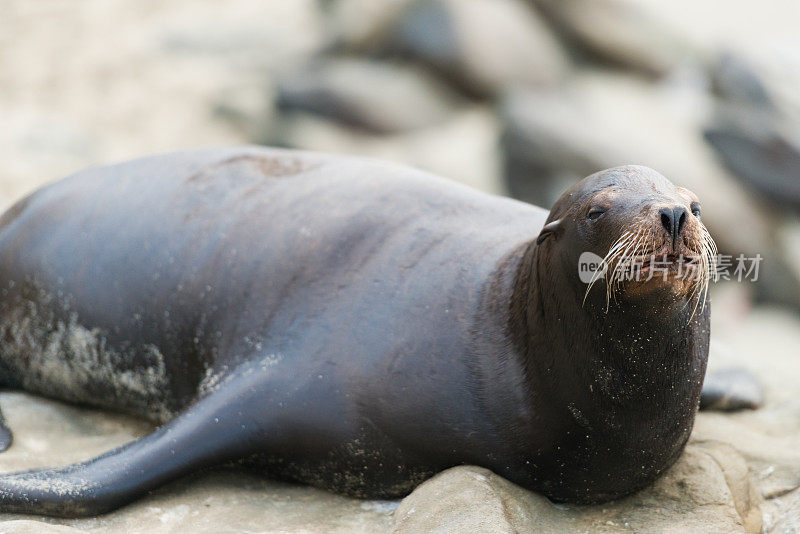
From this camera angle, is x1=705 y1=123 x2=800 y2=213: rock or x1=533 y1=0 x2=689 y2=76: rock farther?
x1=533 y1=0 x2=689 y2=76: rock

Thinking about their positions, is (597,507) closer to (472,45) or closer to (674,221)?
(674,221)

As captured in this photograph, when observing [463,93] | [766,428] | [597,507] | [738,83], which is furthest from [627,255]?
[463,93]

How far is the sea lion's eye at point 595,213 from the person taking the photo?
10.00 ft

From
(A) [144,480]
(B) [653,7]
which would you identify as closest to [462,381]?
(A) [144,480]

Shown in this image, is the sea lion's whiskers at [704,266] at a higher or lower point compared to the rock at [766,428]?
higher

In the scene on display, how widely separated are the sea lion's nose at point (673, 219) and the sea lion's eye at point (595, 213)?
233 millimetres

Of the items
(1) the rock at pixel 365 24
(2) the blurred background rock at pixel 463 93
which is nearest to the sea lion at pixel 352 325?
(2) the blurred background rock at pixel 463 93

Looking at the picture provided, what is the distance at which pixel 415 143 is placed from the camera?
11531 mm

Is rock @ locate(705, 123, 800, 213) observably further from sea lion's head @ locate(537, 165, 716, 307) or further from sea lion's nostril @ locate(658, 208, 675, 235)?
sea lion's nostril @ locate(658, 208, 675, 235)

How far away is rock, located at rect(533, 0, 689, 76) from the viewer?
13.5m

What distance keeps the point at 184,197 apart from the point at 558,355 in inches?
73.8

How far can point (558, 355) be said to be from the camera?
3.28 metres

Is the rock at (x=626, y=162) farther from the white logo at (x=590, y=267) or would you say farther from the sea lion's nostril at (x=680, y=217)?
the sea lion's nostril at (x=680, y=217)

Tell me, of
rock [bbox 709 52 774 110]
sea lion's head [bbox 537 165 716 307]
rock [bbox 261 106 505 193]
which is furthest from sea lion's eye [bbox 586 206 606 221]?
rock [bbox 709 52 774 110]
